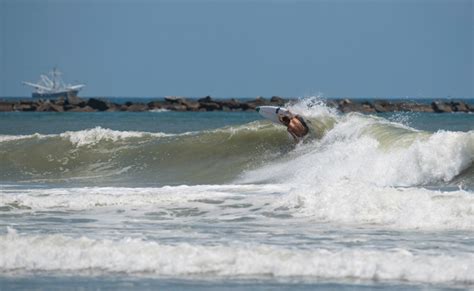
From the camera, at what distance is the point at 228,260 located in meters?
10.5

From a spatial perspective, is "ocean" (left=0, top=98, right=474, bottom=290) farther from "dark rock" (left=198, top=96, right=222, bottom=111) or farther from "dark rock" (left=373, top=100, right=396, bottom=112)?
"dark rock" (left=198, top=96, right=222, bottom=111)

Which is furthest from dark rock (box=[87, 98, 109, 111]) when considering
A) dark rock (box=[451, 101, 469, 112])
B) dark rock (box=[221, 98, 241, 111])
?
dark rock (box=[451, 101, 469, 112])

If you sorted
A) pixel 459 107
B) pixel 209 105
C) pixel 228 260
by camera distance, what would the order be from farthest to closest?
pixel 459 107 < pixel 209 105 < pixel 228 260

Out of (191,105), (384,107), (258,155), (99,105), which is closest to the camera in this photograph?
(258,155)

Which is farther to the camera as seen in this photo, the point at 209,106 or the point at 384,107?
the point at 209,106

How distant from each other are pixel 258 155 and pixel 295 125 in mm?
1288

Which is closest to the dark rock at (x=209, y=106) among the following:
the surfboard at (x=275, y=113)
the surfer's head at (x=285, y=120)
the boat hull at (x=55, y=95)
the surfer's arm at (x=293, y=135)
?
the surfboard at (x=275, y=113)

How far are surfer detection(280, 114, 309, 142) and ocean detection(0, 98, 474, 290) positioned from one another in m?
0.24

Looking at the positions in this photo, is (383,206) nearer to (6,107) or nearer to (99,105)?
(99,105)

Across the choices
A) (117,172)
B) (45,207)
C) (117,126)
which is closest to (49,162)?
(117,172)

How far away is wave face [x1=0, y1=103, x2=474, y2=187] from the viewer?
19766 mm

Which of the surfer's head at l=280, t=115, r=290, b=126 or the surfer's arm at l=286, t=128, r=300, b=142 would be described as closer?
the surfer's arm at l=286, t=128, r=300, b=142

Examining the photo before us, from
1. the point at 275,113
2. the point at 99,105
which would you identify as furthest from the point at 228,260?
the point at 99,105

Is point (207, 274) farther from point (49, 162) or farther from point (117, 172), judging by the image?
point (49, 162)
